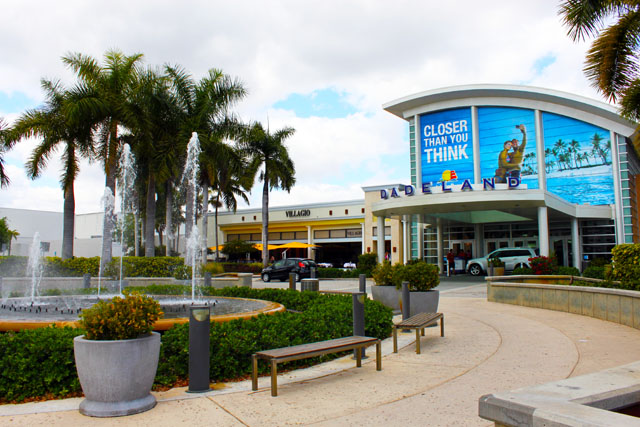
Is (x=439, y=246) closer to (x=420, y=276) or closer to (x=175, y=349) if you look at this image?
(x=420, y=276)

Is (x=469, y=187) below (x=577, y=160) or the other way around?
below

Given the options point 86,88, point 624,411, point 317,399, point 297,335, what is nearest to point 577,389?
point 624,411

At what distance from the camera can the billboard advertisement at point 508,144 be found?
34.0 meters

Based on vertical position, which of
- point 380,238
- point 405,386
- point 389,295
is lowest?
point 405,386

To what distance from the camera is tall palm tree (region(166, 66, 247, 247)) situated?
25578 mm

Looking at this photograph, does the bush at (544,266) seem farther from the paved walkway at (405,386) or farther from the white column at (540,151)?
the white column at (540,151)

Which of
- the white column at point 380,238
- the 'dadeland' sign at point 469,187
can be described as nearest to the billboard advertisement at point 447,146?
the white column at point 380,238

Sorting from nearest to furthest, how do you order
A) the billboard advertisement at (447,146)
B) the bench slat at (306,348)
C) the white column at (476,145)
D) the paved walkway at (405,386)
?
the paved walkway at (405,386) < the bench slat at (306,348) < the white column at (476,145) < the billboard advertisement at (447,146)

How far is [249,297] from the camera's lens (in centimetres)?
1330

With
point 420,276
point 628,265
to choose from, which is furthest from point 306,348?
point 628,265

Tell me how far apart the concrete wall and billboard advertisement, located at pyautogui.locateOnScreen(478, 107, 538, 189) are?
1853 cm

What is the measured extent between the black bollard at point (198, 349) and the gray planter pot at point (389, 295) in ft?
23.1

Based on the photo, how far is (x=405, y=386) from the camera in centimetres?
585

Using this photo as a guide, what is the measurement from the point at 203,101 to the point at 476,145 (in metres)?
20.0
